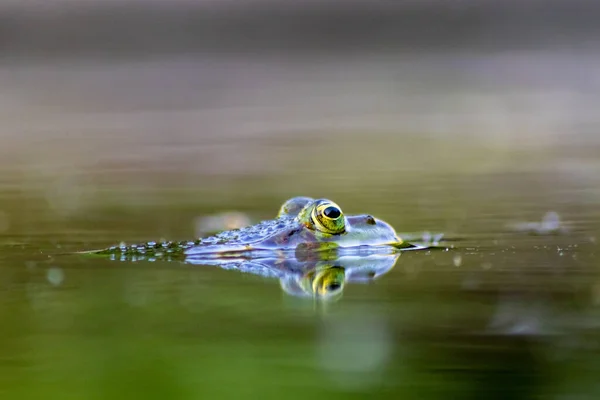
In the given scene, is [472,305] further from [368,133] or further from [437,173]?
[368,133]

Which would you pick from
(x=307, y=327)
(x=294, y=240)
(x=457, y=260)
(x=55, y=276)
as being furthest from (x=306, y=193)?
(x=307, y=327)

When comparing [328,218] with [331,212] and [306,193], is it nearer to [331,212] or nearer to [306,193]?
[331,212]

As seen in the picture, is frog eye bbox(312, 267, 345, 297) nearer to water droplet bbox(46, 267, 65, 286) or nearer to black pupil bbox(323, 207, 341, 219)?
black pupil bbox(323, 207, 341, 219)

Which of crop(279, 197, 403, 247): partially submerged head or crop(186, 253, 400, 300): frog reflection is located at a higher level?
crop(279, 197, 403, 247): partially submerged head

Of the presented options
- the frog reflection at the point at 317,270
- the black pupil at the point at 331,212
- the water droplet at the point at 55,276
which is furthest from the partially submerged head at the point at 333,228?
the water droplet at the point at 55,276

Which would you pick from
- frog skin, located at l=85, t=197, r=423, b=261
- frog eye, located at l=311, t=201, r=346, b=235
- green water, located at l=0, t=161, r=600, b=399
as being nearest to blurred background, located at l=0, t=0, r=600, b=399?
green water, located at l=0, t=161, r=600, b=399

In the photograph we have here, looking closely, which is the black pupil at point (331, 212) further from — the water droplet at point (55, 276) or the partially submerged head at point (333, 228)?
the water droplet at point (55, 276)

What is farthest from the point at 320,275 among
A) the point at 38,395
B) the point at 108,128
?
the point at 108,128
